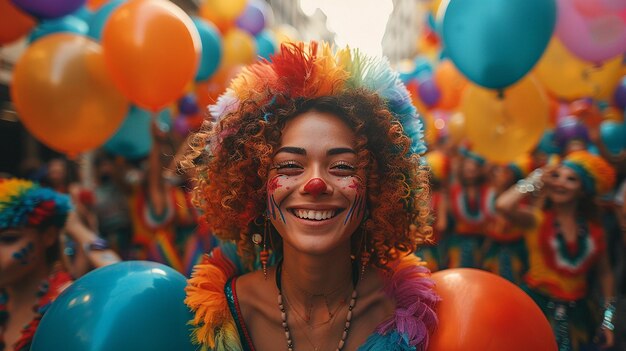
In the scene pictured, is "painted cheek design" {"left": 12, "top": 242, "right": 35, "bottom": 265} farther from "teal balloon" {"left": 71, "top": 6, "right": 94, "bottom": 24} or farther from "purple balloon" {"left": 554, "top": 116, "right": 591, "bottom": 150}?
"purple balloon" {"left": 554, "top": 116, "right": 591, "bottom": 150}

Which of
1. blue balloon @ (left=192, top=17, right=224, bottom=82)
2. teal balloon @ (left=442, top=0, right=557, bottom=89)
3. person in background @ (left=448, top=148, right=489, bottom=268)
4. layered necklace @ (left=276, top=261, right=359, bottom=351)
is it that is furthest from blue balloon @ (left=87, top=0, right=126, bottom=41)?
person in background @ (left=448, top=148, right=489, bottom=268)

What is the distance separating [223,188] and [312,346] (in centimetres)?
63

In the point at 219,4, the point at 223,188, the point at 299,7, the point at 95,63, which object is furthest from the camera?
the point at 299,7

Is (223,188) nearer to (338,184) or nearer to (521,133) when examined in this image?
(338,184)

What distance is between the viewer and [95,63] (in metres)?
3.53

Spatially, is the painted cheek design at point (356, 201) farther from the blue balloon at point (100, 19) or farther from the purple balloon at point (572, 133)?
the purple balloon at point (572, 133)

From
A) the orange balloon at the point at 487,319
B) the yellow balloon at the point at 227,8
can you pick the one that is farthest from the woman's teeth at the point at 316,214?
the yellow balloon at the point at 227,8

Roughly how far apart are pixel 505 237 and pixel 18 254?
3815 millimetres

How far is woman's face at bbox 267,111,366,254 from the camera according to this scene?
5.09 feet

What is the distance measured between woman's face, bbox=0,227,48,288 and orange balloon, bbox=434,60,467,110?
5744mm

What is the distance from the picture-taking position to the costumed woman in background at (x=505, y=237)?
14.1 ft

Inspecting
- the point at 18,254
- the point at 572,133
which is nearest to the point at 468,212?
the point at 572,133

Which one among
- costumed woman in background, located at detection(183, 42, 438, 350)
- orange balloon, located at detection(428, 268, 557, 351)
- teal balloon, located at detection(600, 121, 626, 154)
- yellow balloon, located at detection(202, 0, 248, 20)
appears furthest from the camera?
yellow balloon, located at detection(202, 0, 248, 20)

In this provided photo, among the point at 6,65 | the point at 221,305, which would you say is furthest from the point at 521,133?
the point at 6,65
